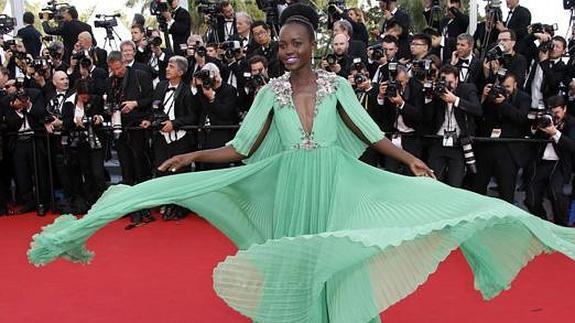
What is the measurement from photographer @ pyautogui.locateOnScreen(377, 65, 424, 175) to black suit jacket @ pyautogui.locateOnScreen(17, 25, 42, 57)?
18.0 ft

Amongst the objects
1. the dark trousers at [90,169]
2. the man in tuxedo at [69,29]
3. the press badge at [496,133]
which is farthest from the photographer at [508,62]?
the man in tuxedo at [69,29]

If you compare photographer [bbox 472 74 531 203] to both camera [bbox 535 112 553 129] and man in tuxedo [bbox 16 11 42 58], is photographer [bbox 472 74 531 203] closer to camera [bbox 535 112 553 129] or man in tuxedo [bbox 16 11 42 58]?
camera [bbox 535 112 553 129]

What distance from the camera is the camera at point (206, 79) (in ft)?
22.7

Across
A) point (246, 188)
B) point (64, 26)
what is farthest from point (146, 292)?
point (64, 26)

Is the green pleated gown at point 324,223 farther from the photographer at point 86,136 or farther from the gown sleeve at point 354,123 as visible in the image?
the photographer at point 86,136

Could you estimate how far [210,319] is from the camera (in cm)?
438

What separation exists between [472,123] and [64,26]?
18.6 ft

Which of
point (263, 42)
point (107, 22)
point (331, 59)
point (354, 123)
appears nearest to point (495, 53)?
point (331, 59)

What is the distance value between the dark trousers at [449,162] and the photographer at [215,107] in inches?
73.1

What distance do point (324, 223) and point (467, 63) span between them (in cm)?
380

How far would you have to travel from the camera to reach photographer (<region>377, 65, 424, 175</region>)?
6.28 meters

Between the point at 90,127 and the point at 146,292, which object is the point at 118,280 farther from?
the point at 90,127

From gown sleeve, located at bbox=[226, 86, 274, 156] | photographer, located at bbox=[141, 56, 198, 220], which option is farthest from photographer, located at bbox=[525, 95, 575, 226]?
gown sleeve, located at bbox=[226, 86, 274, 156]

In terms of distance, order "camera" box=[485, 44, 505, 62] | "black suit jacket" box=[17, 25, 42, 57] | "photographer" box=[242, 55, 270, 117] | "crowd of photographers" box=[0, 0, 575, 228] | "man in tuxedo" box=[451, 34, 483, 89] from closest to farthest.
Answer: "crowd of photographers" box=[0, 0, 575, 228] → "camera" box=[485, 44, 505, 62] → "man in tuxedo" box=[451, 34, 483, 89] → "photographer" box=[242, 55, 270, 117] → "black suit jacket" box=[17, 25, 42, 57]
